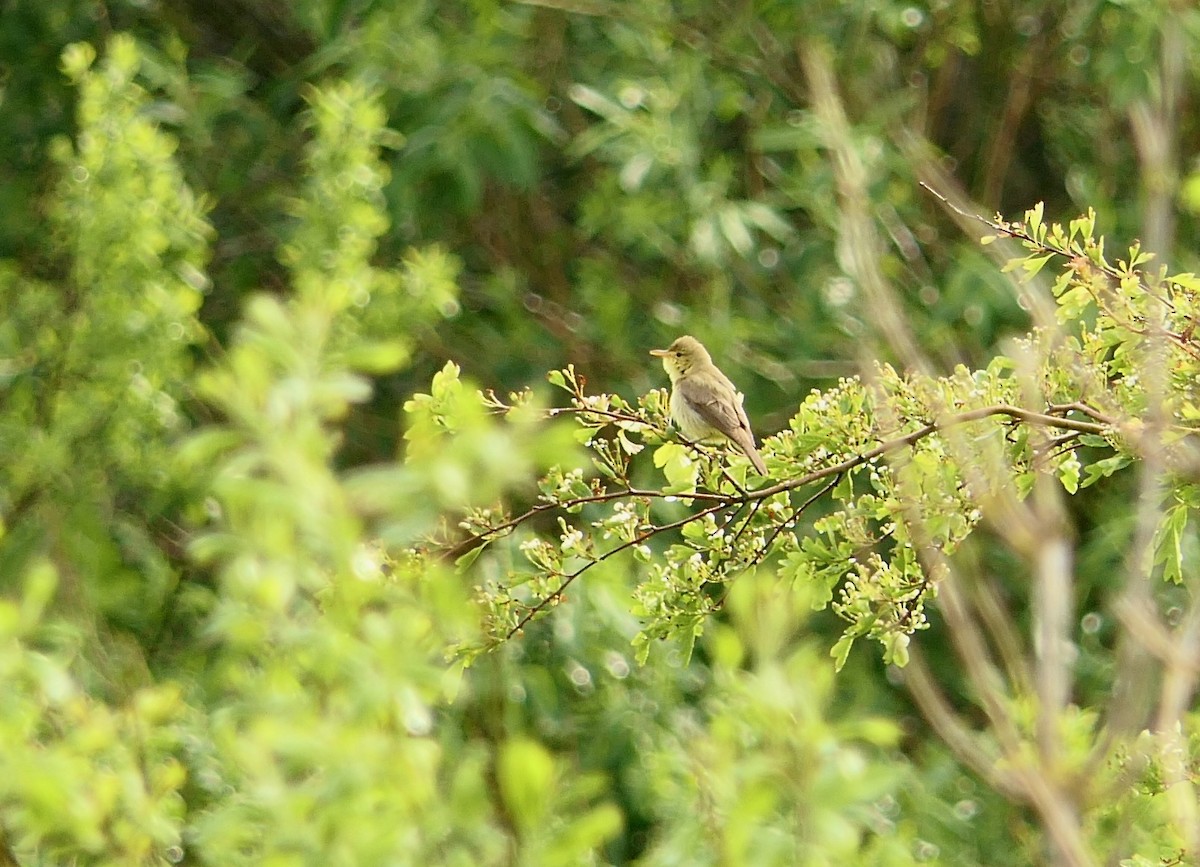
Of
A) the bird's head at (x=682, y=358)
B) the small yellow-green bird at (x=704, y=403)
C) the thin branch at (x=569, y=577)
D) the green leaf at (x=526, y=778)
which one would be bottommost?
the bird's head at (x=682, y=358)

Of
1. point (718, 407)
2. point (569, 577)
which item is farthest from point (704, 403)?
point (569, 577)

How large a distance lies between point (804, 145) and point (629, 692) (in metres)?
Result: 2.49

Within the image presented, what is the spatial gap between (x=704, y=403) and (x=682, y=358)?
2.26 feet

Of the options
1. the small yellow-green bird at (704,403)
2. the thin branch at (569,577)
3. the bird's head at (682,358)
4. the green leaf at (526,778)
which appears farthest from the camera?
the bird's head at (682,358)

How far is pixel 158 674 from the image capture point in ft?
22.3

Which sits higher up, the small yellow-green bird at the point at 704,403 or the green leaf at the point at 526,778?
the green leaf at the point at 526,778

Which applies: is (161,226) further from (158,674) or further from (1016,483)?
(1016,483)

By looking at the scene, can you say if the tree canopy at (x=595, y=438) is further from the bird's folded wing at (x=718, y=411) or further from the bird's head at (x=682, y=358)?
the bird's head at (x=682, y=358)

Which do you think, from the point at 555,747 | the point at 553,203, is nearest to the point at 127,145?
the point at 555,747

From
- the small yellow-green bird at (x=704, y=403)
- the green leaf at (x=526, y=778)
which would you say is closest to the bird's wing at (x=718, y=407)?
the small yellow-green bird at (x=704, y=403)

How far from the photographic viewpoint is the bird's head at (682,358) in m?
6.49

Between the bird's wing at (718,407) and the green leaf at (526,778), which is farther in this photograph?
the bird's wing at (718,407)

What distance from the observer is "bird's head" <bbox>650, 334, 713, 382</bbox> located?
21.3 ft

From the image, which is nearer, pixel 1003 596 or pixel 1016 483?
pixel 1016 483
